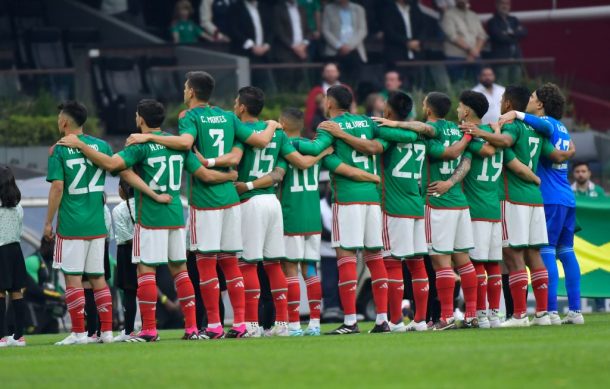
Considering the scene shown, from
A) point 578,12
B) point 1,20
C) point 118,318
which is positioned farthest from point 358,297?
point 578,12

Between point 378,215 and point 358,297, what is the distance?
18.8ft

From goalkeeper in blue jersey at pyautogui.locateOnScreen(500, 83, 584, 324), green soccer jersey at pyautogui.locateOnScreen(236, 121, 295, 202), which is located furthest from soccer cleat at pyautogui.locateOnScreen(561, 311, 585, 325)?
green soccer jersey at pyautogui.locateOnScreen(236, 121, 295, 202)

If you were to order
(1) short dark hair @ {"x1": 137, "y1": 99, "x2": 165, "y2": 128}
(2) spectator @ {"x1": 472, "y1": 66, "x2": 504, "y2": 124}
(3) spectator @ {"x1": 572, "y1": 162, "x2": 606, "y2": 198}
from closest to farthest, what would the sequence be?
1. (1) short dark hair @ {"x1": 137, "y1": 99, "x2": 165, "y2": 128}
2. (3) spectator @ {"x1": 572, "y1": 162, "x2": 606, "y2": 198}
3. (2) spectator @ {"x1": 472, "y1": 66, "x2": 504, "y2": 124}

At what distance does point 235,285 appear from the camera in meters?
15.3

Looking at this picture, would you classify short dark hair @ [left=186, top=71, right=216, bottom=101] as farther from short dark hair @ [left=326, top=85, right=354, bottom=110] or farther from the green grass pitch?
the green grass pitch

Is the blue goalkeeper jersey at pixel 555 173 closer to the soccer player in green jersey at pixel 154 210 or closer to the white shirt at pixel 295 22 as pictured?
the soccer player in green jersey at pixel 154 210

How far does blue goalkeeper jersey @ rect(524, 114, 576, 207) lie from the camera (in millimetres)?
16297

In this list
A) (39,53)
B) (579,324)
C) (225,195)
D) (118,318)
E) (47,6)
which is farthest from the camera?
(47,6)

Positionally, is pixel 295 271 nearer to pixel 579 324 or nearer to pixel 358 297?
pixel 579 324

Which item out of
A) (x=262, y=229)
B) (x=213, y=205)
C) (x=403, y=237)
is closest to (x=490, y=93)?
(x=403, y=237)

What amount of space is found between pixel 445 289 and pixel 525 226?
1.02m

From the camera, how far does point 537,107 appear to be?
16562 millimetres

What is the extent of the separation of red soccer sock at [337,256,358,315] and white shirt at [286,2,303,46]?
12106 mm

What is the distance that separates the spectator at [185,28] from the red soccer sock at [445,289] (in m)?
12.7
